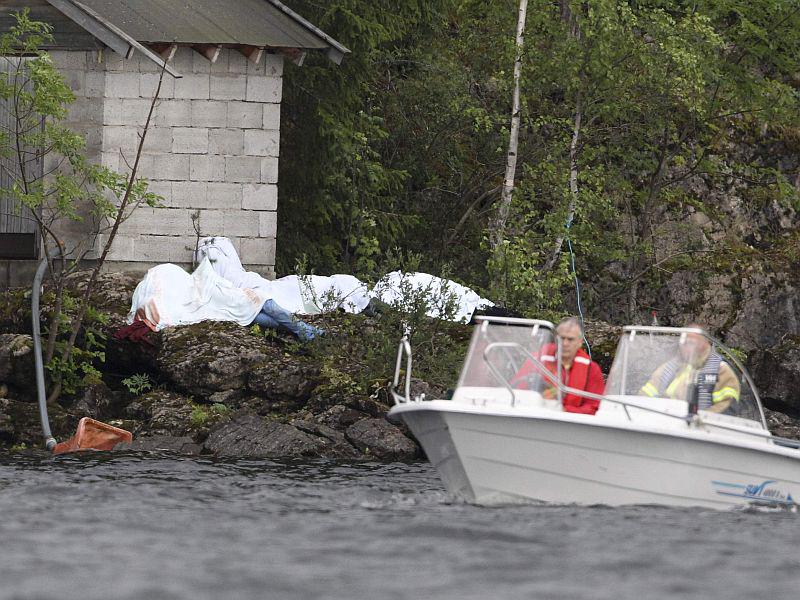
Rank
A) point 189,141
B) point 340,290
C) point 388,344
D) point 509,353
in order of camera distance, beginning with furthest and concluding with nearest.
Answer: point 189,141, point 340,290, point 388,344, point 509,353

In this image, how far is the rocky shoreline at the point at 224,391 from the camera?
16047mm

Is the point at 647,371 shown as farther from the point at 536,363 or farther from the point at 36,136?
the point at 36,136

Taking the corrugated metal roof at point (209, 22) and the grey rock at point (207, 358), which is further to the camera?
the corrugated metal roof at point (209, 22)

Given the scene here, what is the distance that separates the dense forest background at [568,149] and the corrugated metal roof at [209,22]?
1.98m

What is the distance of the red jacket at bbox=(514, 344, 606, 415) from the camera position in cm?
1119

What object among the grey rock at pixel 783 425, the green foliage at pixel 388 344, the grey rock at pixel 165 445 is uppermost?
the green foliage at pixel 388 344

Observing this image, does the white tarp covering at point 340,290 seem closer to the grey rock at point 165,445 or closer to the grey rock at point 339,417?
the grey rock at point 339,417

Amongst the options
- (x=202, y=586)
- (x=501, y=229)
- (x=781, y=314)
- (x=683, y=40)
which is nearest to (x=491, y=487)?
(x=202, y=586)

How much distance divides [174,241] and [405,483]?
302 inches

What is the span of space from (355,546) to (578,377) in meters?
2.85

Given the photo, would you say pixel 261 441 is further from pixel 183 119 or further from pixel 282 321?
pixel 183 119

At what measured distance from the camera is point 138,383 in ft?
58.6

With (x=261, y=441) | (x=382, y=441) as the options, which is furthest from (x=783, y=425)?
(x=261, y=441)

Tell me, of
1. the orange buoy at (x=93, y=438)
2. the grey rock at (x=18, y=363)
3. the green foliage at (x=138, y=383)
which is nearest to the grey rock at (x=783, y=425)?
the green foliage at (x=138, y=383)
